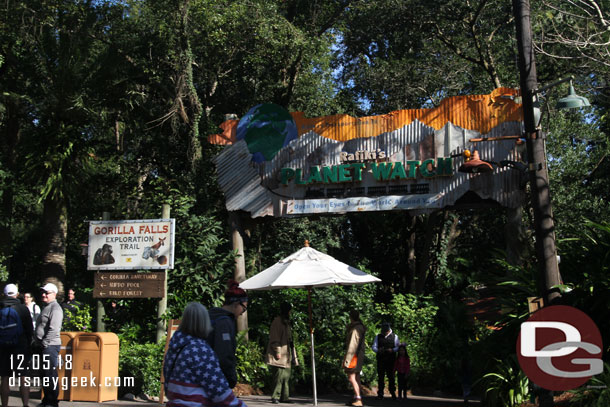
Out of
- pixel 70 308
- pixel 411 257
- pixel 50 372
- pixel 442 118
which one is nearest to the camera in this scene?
pixel 50 372

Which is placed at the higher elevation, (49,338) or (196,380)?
(49,338)

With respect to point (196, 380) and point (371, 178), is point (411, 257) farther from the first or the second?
point (196, 380)

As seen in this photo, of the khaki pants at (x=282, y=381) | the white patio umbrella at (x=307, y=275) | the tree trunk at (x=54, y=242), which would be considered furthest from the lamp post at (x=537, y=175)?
the tree trunk at (x=54, y=242)

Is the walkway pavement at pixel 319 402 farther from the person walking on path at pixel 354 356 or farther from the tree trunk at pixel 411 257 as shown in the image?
the tree trunk at pixel 411 257

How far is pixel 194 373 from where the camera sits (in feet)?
17.4

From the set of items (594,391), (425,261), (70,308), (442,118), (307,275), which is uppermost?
(442,118)

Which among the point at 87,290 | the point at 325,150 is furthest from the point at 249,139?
the point at 87,290

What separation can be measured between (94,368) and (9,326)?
2.26 metres

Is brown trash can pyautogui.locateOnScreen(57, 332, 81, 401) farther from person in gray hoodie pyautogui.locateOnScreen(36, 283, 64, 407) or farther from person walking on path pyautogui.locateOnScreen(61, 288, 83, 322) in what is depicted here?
person walking on path pyautogui.locateOnScreen(61, 288, 83, 322)

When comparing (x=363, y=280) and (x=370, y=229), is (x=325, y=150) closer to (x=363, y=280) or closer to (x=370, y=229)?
(x=363, y=280)

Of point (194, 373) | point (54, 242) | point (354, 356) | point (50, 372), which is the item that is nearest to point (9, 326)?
point (50, 372)

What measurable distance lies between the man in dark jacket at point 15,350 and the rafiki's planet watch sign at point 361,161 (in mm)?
6860

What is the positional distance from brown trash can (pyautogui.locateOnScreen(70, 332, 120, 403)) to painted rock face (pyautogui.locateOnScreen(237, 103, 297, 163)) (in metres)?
6.01

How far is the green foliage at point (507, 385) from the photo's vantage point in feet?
33.7
